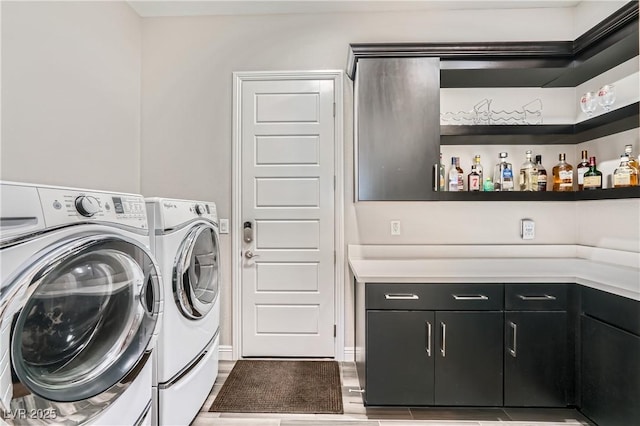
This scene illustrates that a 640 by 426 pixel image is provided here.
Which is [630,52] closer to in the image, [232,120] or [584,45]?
[584,45]

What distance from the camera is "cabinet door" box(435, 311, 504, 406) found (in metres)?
1.88

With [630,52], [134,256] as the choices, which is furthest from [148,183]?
[630,52]

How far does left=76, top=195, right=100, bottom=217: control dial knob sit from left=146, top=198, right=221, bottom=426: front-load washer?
0.44 m

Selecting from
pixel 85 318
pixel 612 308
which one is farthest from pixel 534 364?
pixel 85 318

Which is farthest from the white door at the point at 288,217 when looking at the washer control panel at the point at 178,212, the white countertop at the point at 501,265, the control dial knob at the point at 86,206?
the control dial knob at the point at 86,206

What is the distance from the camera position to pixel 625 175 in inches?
77.9

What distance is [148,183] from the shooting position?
2.69 meters

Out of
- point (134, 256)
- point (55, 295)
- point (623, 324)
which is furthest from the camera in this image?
point (623, 324)

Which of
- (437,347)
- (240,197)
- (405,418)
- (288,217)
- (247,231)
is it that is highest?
(240,197)

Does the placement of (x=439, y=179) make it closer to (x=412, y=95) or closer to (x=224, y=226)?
(x=412, y=95)

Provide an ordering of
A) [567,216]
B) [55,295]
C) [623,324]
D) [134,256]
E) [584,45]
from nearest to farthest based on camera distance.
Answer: [55,295] < [134,256] < [623,324] < [584,45] < [567,216]

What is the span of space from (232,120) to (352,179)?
1.03 m

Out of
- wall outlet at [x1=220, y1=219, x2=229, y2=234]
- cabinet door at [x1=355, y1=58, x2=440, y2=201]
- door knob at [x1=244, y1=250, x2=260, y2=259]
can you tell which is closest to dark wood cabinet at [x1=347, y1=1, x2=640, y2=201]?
cabinet door at [x1=355, y1=58, x2=440, y2=201]

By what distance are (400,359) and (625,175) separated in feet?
5.50
